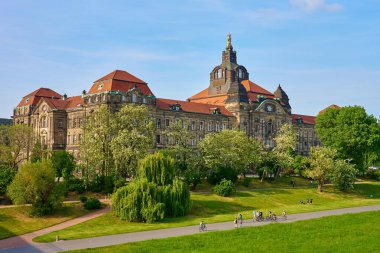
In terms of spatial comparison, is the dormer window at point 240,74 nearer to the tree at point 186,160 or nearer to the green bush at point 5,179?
the tree at point 186,160

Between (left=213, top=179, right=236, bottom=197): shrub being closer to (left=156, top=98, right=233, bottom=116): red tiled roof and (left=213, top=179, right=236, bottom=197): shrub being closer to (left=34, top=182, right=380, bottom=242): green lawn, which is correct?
(left=34, top=182, right=380, bottom=242): green lawn

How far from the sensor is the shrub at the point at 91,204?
190 ft

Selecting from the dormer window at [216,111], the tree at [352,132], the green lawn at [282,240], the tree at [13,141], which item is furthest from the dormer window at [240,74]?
the green lawn at [282,240]

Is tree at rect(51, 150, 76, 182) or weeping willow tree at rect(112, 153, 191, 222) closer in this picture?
weeping willow tree at rect(112, 153, 191, 222)

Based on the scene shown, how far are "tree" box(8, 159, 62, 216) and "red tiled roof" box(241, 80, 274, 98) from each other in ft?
214

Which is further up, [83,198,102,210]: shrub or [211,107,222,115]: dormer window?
[211,107,222,115]: dormer window

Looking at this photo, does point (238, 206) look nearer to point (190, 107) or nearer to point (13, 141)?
point (13, 141)

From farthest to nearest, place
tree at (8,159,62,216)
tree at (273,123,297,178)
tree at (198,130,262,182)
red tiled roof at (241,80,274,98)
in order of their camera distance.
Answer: red tiled roof at (241,80,274,98) → tree at (273,123,297,178) → tree at (198,130,262,182) → tree at (8,159,62,216)

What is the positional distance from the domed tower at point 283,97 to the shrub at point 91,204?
6995cm

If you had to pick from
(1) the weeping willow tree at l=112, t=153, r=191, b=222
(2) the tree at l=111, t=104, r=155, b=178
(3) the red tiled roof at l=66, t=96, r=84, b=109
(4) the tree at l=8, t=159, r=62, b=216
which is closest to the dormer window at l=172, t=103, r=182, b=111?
(3) the red tiled roof at l=66, t=96, r=84, b=109

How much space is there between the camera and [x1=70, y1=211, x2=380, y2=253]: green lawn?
41.4 meters

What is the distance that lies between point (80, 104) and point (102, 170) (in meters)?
30.8

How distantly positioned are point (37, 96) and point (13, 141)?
2636 centimetres

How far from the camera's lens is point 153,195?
185 ft
